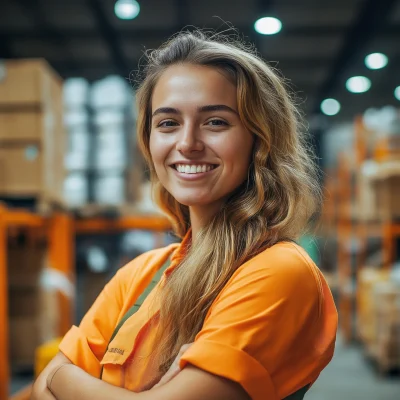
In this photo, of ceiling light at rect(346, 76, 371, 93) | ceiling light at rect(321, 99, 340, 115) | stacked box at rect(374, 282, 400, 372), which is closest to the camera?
stacked box at rect(374, 282, 400, 372)

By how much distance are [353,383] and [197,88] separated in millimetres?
5655

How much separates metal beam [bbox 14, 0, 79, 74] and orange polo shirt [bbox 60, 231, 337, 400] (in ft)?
26.1

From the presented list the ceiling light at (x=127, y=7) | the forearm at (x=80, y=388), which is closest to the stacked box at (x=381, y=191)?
the ceiling light at (x=127, y=7)

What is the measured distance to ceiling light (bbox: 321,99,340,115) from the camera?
13.7m

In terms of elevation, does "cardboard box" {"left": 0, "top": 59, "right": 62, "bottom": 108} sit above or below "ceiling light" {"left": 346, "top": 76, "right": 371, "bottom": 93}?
below

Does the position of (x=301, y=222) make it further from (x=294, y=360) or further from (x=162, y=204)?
(x=162, y=204)

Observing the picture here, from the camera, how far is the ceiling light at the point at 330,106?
13720 millimetres

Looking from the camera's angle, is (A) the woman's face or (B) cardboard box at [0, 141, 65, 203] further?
(B) cardboard box at [0, 141, 65, 203]

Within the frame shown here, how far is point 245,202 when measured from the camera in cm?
181

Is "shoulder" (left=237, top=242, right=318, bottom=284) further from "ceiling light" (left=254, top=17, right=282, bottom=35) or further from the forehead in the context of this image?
"ceiling light" (left=254, top=17, right=282, bottom=35)

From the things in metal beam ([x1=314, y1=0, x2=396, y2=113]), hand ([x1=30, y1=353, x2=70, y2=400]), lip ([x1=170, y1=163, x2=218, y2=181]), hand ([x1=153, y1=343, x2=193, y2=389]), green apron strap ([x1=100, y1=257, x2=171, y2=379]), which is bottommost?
hand ([x1=30, y1=353, x2=70, y2=400])

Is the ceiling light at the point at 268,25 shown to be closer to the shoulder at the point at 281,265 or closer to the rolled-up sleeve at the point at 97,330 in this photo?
the rolled-up sleeve at the point at 97,330

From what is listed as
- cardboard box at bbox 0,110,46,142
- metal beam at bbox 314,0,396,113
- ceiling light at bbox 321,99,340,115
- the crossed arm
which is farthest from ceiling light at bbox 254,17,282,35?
the crossed arm

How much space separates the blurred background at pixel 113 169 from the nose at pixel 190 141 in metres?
0.77
